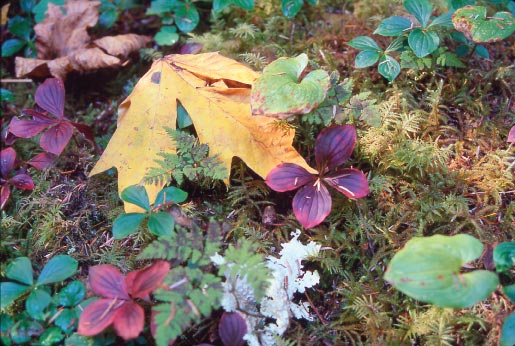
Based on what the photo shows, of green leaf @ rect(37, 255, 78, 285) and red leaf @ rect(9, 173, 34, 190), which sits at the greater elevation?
red leaf @ rect(9, 173, 34, 190)

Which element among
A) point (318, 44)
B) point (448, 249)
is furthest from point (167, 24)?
point (448, 249)

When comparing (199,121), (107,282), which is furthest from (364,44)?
(107,282)

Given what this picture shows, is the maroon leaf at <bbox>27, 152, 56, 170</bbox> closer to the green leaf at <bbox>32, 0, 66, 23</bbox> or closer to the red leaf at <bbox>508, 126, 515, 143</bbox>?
the green leaf at <bbox>32, 0, 66, 23</bbox>

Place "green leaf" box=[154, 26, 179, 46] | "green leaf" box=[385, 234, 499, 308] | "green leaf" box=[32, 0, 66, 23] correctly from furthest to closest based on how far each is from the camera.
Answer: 1. "green leaf" box=[32, 0, 66, 23]
2. "green leaf" box=[154, 26, 179, 46]
3. "green leaf" box=[385, 234, 499, 308]

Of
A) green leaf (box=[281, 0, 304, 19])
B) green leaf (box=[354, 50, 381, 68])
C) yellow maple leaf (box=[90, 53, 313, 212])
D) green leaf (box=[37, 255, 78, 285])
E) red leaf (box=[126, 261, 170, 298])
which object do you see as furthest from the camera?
green leaf (box=[281, 0, 304, 19])

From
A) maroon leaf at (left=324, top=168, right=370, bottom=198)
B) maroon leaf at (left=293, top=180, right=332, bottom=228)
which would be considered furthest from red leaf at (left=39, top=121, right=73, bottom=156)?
maroon leaf at (left=324, top=168, right=370, bottom=198)

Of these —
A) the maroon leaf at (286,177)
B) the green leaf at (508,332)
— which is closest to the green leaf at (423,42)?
the maroon leaf at (286,177)

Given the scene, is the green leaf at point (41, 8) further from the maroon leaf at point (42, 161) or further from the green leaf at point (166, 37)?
the maroon leaf at point (42, 161)
